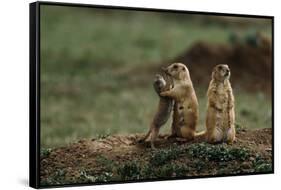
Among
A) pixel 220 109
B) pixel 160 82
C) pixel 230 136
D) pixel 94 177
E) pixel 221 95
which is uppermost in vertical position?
pixel 160 82

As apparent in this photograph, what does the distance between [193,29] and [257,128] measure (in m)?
4.55

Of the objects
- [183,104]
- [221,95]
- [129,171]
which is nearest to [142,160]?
[129,171]

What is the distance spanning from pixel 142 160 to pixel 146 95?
350cm

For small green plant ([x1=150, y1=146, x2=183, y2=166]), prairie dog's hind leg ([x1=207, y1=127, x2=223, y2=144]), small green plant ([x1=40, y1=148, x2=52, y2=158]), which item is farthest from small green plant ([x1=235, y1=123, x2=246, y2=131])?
small green plant ([x1=40, y1=148, x2=52, y2=158])

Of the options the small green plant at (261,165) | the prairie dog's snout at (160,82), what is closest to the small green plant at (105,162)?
the prairie dog's snout at (160,82)

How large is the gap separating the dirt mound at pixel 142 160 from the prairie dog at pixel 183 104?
0.36 ft

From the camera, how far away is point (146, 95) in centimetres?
992

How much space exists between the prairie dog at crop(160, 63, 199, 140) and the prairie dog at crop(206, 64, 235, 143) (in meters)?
0.17

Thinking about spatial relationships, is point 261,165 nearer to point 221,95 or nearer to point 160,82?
point 221,95

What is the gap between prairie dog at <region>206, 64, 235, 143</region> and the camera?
6766 millimetres

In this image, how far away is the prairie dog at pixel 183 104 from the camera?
6.61 m

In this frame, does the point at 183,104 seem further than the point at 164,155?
Yes

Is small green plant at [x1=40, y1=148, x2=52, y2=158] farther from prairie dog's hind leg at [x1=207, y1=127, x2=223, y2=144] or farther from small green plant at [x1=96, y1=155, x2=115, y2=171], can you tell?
prairie dog's hind leg at [x1=207, y1=127, x2=223, y2=144]

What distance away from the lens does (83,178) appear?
6.24 m
